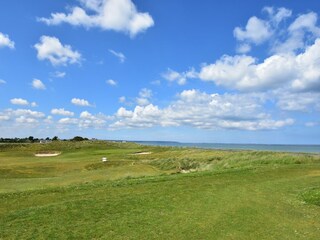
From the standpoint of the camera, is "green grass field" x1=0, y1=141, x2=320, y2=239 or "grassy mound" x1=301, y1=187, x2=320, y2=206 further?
"grassy mound" x1=301, y1=187, x2=320, y2=206

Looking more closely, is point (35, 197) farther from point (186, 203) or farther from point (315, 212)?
point (315, 212)

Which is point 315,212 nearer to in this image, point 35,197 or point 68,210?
point 68,210

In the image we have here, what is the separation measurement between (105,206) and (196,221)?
4.32 m

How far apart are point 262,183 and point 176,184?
542 cm

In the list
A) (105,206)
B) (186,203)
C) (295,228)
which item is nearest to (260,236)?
(295,228)

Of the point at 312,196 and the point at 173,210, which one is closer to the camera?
the point at 173,210

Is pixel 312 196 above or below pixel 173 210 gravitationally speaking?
above

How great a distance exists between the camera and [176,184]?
23312 millimetres

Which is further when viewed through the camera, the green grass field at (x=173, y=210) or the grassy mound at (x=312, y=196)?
the grassy mound at (x=312, y=196)

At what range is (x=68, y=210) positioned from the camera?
16109 millimetres

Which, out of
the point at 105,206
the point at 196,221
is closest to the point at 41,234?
the point at 105,206

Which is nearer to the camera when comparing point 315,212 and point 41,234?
point 41,234

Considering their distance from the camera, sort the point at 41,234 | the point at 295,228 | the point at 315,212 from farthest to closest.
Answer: the point at 315,212
the point at 295,228
the point at 41,234

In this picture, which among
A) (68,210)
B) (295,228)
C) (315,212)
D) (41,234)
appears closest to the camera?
(41,234)
